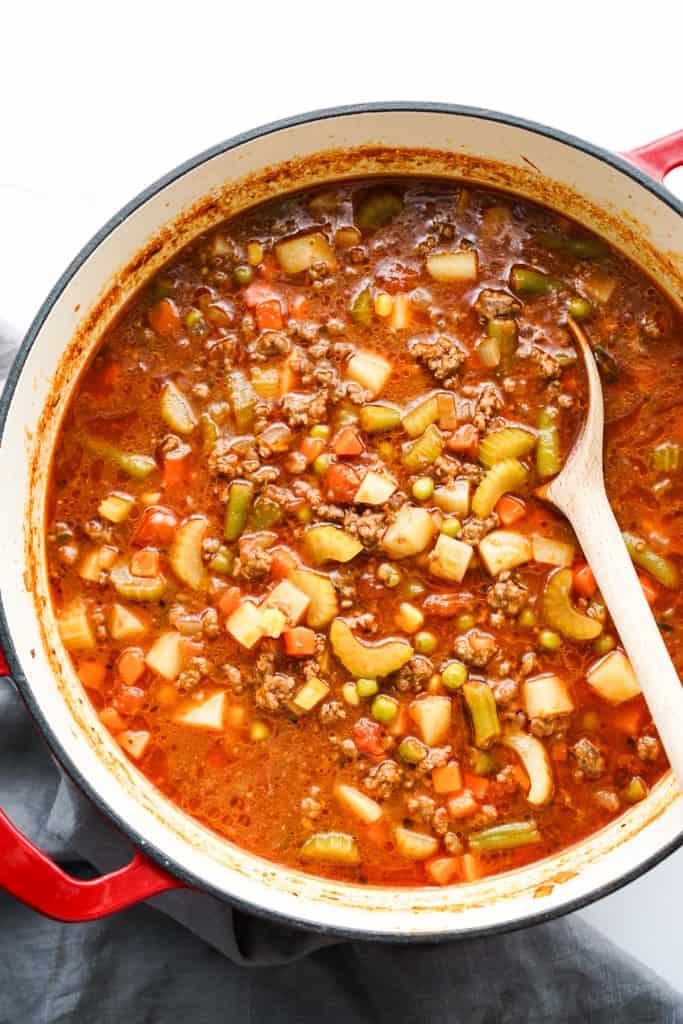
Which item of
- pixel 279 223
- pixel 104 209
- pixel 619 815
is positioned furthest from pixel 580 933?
pixel 104 209

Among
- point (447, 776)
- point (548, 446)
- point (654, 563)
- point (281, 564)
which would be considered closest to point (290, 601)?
point (281, 564)

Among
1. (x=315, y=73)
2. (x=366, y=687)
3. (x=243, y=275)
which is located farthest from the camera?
(x=315, y=73)

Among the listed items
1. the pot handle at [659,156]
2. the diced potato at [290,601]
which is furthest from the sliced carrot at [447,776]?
the pot handle at [659,156]

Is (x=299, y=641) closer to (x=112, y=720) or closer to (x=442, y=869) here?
(x=112, y=720)

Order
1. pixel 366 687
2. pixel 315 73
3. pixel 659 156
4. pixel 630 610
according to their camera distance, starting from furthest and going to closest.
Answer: pixel 315 73 → pixel 366 687 → pixel 630 610 → pixel 659 156

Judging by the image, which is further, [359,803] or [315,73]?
[315,73]

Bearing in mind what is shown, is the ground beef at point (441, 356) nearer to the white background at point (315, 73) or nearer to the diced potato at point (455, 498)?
the diced potato at point (455, 498)

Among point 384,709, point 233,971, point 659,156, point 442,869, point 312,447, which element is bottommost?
point 233,971
